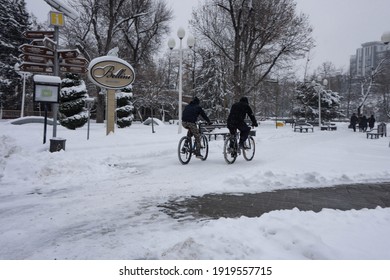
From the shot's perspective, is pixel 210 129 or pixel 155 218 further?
pixel 210 129

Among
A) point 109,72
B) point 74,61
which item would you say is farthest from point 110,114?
point 74,61

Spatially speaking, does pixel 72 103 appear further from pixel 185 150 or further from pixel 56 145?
pixel 185 150

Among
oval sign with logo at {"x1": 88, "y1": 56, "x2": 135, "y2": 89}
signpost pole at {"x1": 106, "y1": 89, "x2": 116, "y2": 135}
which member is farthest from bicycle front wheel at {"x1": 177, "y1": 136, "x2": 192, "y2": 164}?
oval sign with logo at {"x1": 88, "y1": 56, "x2": 135, "y2": 89}

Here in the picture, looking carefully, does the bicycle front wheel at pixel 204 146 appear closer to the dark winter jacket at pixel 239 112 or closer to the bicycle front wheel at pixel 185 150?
the bicycle front wheel at pixel 185 150

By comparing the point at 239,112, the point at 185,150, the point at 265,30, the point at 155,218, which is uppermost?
the point at 265,30

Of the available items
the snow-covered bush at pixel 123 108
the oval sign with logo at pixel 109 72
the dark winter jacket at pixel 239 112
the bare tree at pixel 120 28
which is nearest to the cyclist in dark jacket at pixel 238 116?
the dark winter jacket at pixel 239 112

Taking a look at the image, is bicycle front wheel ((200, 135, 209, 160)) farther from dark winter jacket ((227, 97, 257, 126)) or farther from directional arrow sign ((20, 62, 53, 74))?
directional arrow sign ((20, 62, 53, 74))

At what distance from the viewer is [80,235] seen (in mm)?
3303

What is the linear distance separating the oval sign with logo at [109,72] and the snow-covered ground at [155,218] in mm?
7468

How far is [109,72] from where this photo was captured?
14.6 m

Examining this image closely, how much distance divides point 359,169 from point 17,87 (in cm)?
A: 4384

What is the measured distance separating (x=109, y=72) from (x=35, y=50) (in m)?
5.06

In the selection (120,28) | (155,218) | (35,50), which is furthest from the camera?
(120,28)
